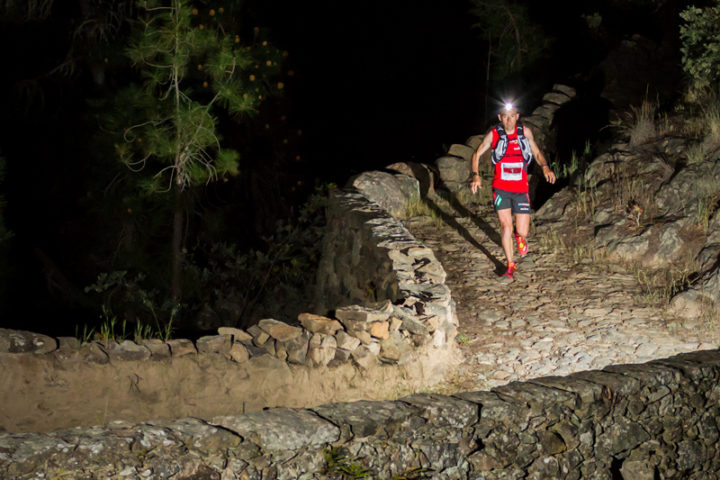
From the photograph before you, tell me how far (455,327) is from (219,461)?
2.72 metres

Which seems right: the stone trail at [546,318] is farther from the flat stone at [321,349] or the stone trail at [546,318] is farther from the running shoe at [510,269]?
the flat stone at [321,349]

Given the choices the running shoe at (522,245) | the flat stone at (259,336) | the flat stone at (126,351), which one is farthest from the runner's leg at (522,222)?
the flat stone at (126,351)

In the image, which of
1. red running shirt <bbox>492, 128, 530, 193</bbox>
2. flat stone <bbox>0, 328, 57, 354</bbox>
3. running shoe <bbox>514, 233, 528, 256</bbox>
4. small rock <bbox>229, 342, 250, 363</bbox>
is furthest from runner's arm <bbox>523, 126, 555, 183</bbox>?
flat stone <bbox>0, 328, 57, 354</bbox>

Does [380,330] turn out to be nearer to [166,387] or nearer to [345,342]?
[345,342]

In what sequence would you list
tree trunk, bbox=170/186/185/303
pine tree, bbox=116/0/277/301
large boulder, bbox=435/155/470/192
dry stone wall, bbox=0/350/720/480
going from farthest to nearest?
tree trunk, bbox=170/186/185/303, pine tree, bbox=116/0/277/301, large boulder, bbox=435/155/470/192, dry stone wall, bbox=0/350/720/480

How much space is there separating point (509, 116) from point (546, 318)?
71.3 inches

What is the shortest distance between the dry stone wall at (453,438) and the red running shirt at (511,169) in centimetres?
229

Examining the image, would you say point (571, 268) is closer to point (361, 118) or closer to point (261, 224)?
point (261, 224)

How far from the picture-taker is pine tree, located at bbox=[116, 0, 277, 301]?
1179 centimetres

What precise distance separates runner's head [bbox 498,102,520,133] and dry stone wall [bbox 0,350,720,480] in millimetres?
2565

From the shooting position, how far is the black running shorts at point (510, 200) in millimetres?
8031

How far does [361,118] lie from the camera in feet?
66.2

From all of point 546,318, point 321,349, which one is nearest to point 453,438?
point 321,349

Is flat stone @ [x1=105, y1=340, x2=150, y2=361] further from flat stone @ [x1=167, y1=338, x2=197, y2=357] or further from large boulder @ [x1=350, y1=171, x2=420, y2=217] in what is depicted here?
large boulder @ [x1=350, y1=171, x2=420, y2=217]
